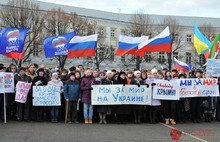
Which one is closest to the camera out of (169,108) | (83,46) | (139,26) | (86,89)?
(86,89)

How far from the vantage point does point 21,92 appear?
1336 centimetres

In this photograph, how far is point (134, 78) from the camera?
14.1 metres

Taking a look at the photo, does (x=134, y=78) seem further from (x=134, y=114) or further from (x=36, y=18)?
(x=36, y=18)

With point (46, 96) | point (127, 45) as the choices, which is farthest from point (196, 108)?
point (46, 96)

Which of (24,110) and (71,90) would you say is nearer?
(71,90)

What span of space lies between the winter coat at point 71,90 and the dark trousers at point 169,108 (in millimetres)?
3248

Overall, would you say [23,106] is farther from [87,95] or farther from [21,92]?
→ [87,95]

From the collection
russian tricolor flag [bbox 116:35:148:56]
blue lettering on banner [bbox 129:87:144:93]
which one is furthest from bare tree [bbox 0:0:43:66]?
blue lettering on banner [bbox 129:87:144:93]

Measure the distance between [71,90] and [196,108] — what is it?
4.81m

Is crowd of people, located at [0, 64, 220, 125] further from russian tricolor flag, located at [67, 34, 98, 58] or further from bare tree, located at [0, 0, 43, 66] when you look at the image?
bare tree, located at [0, 0, 43, 66]

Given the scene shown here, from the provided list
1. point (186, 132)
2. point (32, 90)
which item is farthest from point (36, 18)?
point (186, 132)

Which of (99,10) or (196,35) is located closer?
(196,35)

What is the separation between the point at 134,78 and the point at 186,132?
3.15m

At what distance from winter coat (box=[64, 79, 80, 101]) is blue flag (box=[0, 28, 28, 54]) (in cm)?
279
